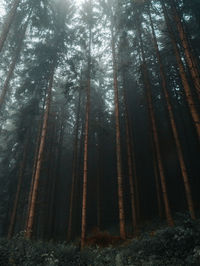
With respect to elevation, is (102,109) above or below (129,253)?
above

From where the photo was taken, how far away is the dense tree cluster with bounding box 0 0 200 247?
11.2 metres

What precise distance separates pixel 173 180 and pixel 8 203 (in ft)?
54.6

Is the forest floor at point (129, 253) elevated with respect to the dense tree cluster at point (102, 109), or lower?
lower

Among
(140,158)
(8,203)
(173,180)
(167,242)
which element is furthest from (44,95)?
(173,180)

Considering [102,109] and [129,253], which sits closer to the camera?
[129,253]

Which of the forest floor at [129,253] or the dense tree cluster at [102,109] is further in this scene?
the dense tree cluster at [102,109]

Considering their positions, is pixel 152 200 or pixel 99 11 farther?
pixel 152 200

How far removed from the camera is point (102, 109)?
21.0m

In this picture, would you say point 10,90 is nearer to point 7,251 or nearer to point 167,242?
point 7,251

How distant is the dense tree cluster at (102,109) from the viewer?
1122cm

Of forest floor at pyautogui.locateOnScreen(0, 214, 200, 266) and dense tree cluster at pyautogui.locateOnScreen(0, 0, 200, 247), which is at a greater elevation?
dense tree cluster at pyautogui.locateOnScreen(0, 0, 200, 247)

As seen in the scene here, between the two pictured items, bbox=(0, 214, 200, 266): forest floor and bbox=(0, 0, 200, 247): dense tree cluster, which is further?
bbox=(0, 0, 200, 247): dense tree cluster

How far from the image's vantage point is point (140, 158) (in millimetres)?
21500

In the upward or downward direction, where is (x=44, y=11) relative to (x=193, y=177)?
upward
